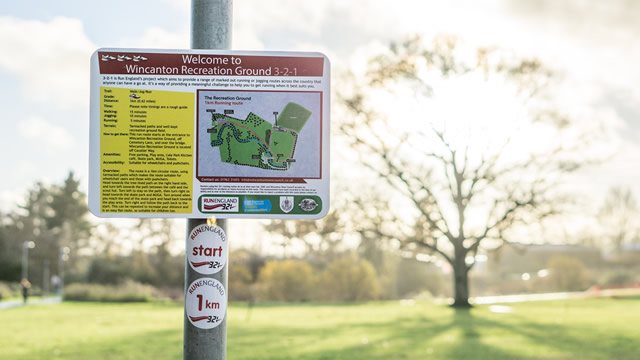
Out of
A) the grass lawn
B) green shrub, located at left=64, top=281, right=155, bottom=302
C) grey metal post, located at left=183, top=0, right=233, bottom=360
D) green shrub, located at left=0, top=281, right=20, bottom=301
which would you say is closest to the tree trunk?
the grass lawn

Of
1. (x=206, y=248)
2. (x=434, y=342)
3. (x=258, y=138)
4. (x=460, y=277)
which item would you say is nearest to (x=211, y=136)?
(x=258, y=138)

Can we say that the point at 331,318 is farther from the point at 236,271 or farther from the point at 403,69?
the point at 236,271

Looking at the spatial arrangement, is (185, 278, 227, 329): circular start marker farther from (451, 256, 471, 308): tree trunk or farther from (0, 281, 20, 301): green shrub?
(0, 281, 20, 301): green shrub

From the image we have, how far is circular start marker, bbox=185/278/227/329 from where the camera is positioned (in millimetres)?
3895

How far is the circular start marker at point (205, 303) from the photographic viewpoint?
389 cm

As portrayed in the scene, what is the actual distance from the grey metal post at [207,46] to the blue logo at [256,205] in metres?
0.20

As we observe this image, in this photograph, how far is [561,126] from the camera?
34.7 metres

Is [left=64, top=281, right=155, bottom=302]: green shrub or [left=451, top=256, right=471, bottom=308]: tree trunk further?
[left=64, top=281, right=155, bottom=302]: green shrub

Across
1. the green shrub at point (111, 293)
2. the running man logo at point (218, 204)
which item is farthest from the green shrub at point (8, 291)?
the running man logo at point (218, 204)

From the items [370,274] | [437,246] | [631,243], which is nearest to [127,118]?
[437,246]

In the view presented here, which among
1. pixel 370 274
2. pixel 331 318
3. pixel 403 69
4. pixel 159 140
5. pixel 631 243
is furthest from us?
pixel 631 243

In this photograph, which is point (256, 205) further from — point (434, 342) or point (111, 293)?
point (111, 293)

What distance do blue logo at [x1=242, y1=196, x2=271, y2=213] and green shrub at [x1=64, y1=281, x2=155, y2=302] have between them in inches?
1611

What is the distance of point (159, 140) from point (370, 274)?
129 feet
